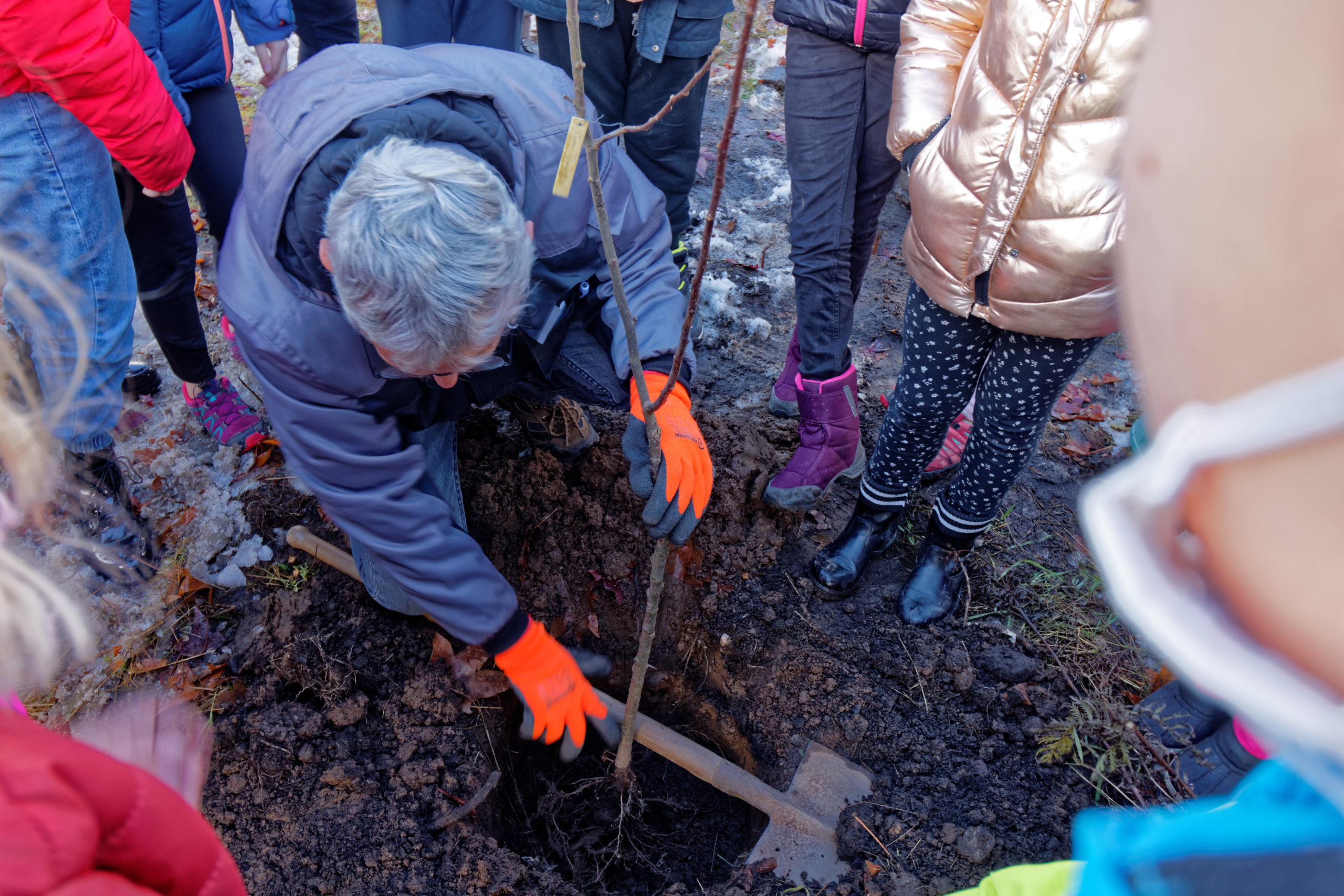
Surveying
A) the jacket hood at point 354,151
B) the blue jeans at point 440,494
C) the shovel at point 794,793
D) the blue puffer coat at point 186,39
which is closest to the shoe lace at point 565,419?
the blue jeans at point 440,494

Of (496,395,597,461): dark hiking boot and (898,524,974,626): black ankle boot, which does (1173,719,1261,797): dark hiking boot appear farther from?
(496,395,597,461): dark hiking boot

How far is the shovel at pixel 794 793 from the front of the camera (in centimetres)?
183

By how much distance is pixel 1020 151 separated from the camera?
147 centimetres

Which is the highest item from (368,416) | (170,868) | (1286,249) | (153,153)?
(1286,249)

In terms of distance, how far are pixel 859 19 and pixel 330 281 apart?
4.95 feet

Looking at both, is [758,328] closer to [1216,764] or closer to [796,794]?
[796,794]

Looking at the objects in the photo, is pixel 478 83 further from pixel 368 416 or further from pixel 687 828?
pixel 687 828

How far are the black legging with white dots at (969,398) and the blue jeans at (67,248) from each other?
2.04 meters

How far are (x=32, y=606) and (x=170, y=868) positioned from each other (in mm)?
354

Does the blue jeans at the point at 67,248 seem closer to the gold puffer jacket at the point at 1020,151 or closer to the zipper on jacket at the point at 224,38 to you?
the zipper on jacket at the point at 224,38

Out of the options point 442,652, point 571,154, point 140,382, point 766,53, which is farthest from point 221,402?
point 766,53

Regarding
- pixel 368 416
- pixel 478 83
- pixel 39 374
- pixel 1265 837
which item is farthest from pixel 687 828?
pixel 39 374

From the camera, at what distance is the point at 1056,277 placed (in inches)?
59.2

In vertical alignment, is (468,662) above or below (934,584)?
below
